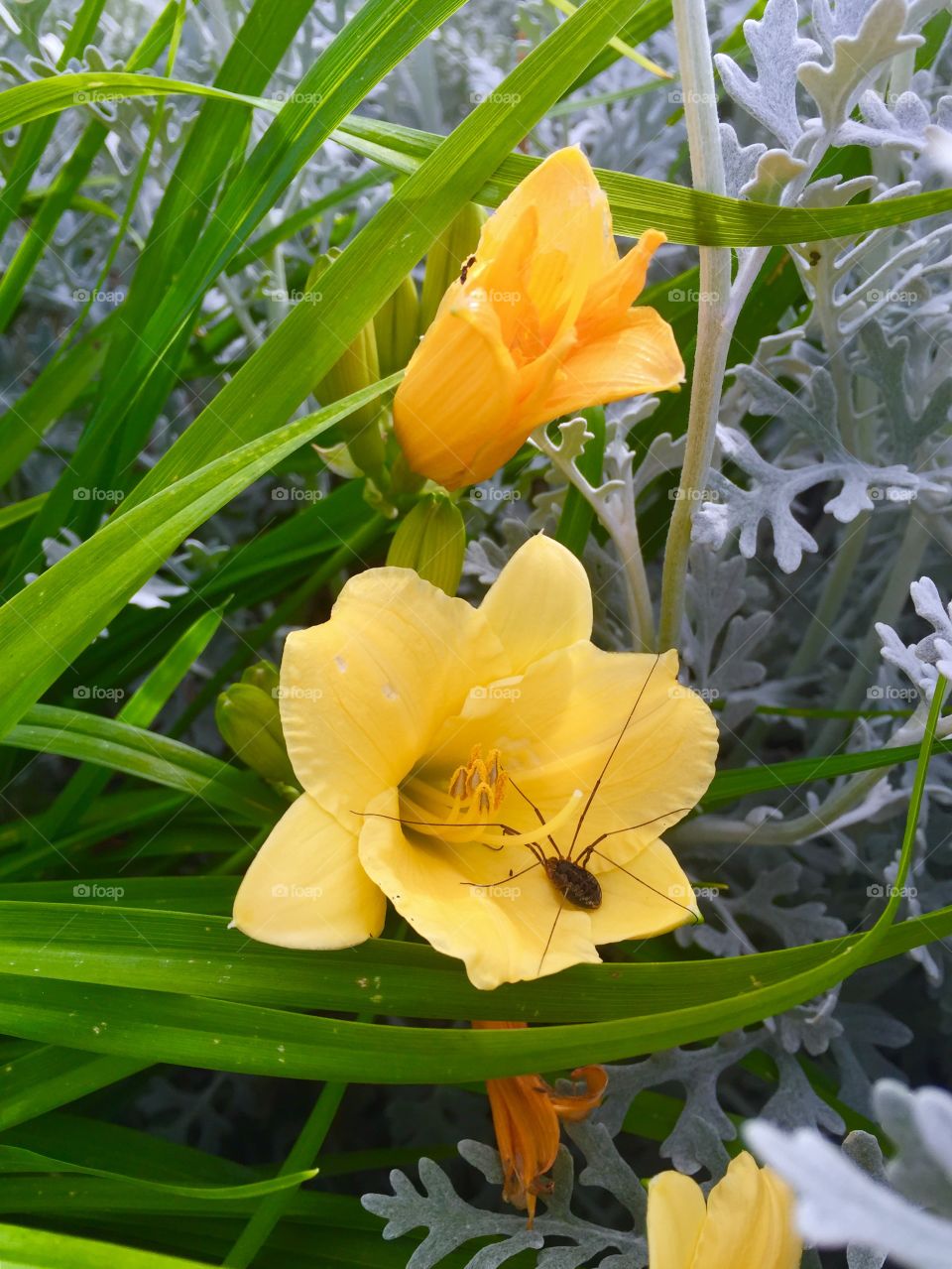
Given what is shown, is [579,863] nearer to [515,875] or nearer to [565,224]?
[515,875]

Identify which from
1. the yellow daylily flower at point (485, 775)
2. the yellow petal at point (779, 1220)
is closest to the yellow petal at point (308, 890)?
the yellow daylily flower at point (485, 775)

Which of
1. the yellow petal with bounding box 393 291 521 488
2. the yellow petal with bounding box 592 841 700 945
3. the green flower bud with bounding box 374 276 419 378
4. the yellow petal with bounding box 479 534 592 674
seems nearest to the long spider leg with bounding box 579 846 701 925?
the yellow petal with bounding box 592 841 700 945

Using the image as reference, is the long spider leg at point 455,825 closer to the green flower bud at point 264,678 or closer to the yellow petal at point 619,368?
the green flower bud at point 264,678

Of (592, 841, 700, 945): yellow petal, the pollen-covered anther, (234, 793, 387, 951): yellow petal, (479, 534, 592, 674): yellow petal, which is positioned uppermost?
(479, 534, 592, 674): yellow petal

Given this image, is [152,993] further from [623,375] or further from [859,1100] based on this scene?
[859,1100]

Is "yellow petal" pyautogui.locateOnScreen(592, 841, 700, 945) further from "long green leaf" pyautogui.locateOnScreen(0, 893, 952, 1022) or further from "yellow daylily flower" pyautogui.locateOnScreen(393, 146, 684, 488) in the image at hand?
"yellow daylily flower" pyautogui.locateOnScreen(393, 146, 684, 488)

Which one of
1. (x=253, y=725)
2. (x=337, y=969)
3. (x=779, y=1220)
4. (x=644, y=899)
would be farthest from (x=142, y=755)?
(x=779, y=1220)

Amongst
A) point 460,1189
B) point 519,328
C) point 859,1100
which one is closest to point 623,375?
point 519,328
